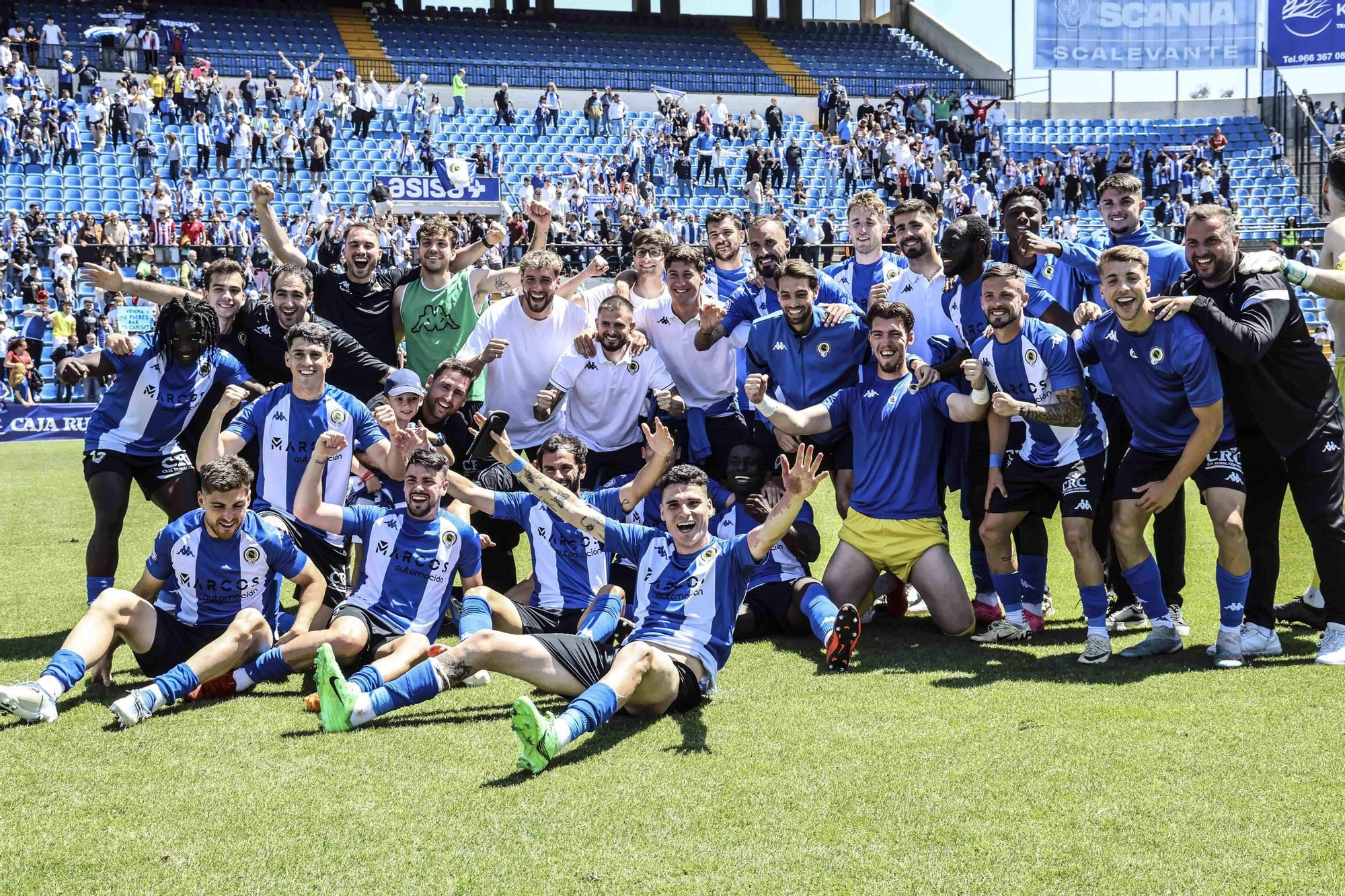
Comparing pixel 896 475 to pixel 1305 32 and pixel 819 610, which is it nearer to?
pixel 819 610

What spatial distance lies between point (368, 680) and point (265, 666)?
2.81 feet

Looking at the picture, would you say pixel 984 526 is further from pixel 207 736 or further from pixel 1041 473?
pixel 207 736

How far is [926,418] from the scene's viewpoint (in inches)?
294

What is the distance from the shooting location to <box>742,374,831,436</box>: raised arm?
731 centimetres

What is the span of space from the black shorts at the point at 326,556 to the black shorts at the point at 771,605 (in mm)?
2354

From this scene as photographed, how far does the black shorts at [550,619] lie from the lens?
6895 millimetres

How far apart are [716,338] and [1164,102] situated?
3772cm

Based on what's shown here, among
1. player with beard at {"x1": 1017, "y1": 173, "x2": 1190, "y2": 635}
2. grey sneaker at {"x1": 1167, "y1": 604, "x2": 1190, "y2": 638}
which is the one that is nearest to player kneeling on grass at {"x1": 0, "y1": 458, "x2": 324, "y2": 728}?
player with beard at {"x1": 1017, "y1": 173, "x2": 1190, "y2": 635}

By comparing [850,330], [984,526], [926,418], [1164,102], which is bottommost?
[984,526]

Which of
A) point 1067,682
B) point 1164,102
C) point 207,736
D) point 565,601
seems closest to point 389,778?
point 207,736

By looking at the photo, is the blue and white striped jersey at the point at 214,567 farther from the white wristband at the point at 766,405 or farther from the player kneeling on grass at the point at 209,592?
the white wristband at the point at 766,405

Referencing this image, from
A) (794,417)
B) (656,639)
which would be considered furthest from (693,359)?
(656,639)

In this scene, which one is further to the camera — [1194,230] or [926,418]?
[926,418]

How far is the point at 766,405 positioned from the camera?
729cm
